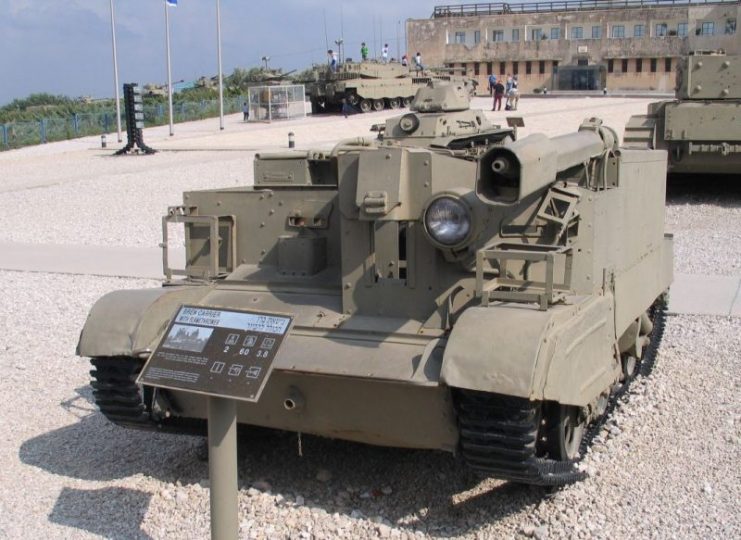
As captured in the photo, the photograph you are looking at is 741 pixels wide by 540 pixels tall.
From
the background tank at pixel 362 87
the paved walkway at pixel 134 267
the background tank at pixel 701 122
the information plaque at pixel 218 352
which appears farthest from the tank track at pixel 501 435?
the background tank at pixel 362 87

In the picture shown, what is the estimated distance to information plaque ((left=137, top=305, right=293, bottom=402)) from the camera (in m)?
4.01

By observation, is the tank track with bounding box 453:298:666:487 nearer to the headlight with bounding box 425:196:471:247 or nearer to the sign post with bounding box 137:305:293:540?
the headlight with bounding box 425:196:471:247

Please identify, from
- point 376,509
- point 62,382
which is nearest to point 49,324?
point 62,382

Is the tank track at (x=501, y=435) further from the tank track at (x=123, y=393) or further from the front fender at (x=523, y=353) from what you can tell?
the tank track at (x=123, y=393)

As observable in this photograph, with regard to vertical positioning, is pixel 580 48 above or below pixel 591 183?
above

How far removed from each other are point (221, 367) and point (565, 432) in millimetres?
2128

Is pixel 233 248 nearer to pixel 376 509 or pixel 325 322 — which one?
pixel 325 322

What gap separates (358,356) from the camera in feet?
16.6

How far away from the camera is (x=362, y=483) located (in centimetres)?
576

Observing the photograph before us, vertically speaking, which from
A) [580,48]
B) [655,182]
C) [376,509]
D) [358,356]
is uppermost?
[580,48]

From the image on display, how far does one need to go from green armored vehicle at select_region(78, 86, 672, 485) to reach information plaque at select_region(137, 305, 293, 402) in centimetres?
5

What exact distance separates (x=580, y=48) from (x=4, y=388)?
184 feet

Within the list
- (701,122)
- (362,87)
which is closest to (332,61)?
(362,87)

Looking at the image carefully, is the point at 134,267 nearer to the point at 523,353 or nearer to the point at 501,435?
the point at 501,435
